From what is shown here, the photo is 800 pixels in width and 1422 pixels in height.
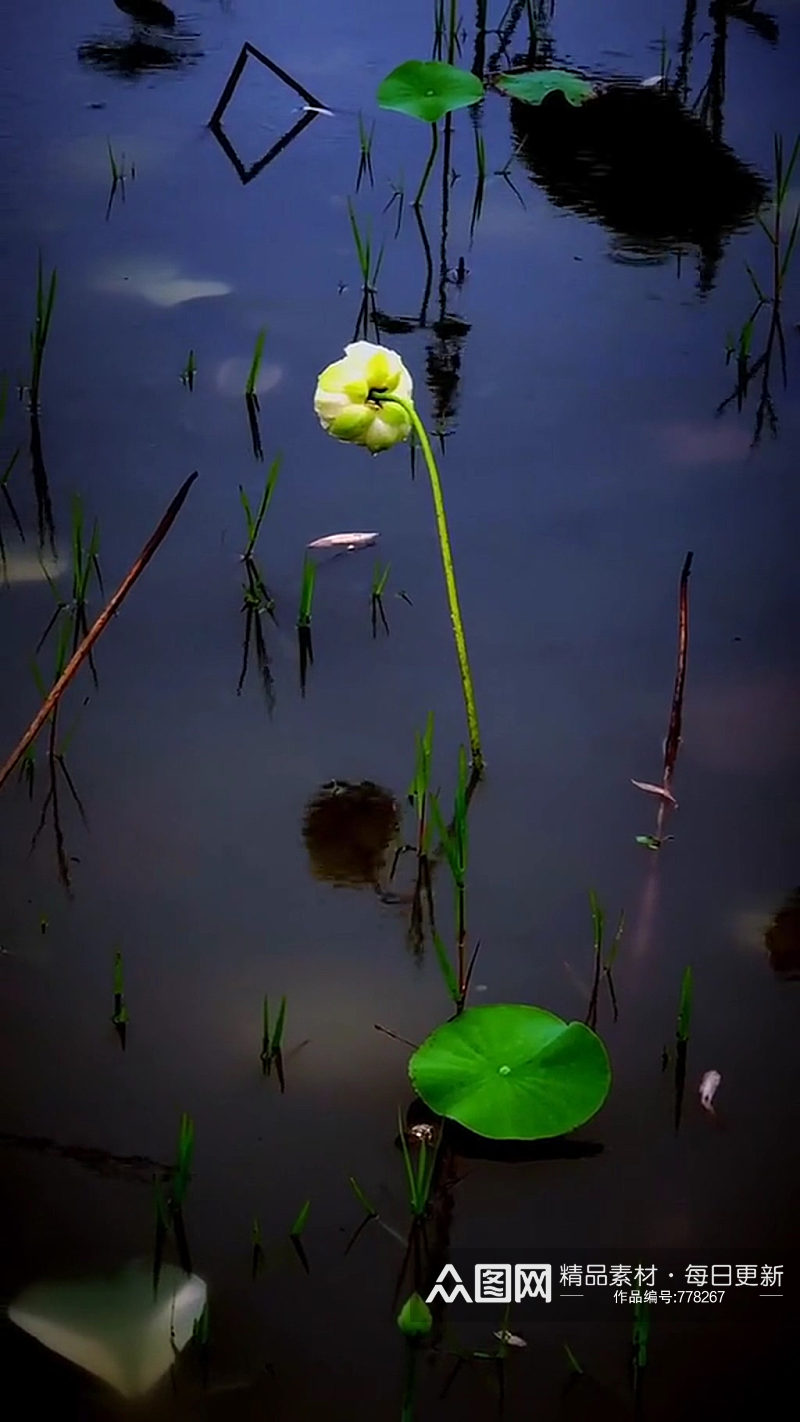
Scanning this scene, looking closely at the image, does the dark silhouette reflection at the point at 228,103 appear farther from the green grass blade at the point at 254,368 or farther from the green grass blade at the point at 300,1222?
the green grass blade at the point at 300,1222

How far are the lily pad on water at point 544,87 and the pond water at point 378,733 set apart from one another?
0.12 m

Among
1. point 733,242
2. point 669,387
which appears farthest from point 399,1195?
point 733,242

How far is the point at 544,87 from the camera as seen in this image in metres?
2.27

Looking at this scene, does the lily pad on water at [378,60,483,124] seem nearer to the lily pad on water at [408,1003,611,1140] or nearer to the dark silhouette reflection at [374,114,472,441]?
the dark silhouette reflection at [374,114,472,441]

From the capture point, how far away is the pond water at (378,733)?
828mm

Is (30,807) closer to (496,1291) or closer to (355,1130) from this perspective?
(355,1130)

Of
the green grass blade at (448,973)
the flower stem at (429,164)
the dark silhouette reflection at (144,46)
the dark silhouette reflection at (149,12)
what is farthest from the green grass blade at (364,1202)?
the dark silhouette reflection at (149,12)

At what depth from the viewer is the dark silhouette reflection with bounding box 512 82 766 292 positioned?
6.52 ft

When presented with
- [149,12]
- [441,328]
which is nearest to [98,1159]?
[441,328]

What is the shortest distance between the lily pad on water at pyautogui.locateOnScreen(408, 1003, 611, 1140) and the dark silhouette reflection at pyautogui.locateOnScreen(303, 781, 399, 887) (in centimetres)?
18

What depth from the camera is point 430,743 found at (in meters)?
1.10

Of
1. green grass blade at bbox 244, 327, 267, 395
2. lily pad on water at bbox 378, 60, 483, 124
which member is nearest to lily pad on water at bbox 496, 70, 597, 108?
lily pad on water at bbox 378, 60, 483, 124

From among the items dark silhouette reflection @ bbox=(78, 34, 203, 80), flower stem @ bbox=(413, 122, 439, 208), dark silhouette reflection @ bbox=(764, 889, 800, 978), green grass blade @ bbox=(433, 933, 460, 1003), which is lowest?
dark silhouette reflection @ bbox=(764, 889, 800, 978)

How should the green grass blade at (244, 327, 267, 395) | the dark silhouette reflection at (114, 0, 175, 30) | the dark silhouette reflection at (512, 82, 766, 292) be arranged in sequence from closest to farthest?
the green grass blade at (244, 327, 267, 395) → the dark silhouette reflection at (512, 82, 766, 292) → the dark silhouette reflection at (114, 0, 175, 30)
